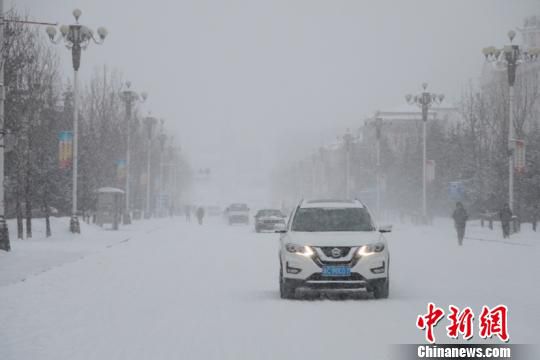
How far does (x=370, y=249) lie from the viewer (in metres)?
15.4

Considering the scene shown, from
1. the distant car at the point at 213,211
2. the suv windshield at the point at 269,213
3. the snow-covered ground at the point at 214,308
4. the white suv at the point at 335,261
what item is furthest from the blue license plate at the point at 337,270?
the distant car at the point at 213,211

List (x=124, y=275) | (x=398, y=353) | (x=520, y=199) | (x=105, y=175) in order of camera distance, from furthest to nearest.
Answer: (x=105, y=175) → (x=520, y=199) → (x=124, y=275) → (x=398, y=353)

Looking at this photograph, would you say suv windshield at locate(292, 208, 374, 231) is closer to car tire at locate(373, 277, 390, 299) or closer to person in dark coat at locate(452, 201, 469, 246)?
car tire at locate(373, 277, 390, 299)

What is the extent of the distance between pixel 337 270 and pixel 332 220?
6.82 feet

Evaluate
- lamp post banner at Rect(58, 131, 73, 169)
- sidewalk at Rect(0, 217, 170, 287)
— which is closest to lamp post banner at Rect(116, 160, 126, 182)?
sidewalk at Rect(0, 217, 170, 287)

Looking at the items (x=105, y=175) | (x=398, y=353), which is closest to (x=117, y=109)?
(x=105, y=175)

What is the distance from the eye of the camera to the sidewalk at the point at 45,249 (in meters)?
22.6

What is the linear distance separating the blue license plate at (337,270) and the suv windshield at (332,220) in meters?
1.71

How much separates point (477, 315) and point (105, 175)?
53.4 meters

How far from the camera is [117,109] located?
2761 inches

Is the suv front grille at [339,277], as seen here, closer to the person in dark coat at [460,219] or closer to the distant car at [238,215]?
the person in dark coat at [460,219]

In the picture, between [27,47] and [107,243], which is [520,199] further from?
[27,47]

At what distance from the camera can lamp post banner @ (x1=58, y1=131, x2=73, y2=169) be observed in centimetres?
4125

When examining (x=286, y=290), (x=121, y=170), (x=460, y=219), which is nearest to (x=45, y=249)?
(x=460, y=219)
